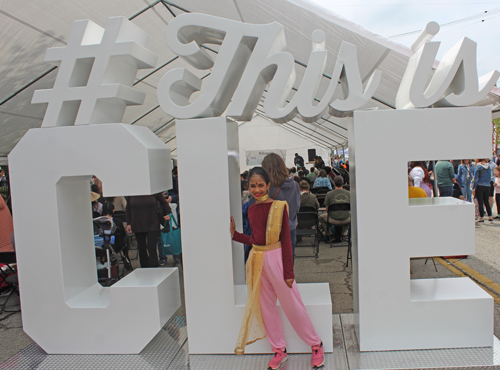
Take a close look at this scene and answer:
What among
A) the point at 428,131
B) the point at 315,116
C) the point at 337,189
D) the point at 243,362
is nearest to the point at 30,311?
the point at 243,362

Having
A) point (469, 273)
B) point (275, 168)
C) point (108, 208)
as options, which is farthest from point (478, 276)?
point (108, 208)

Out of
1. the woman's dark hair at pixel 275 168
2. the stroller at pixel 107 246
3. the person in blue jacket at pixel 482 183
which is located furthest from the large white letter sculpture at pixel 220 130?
the person in blue jacket at pixel 482 183

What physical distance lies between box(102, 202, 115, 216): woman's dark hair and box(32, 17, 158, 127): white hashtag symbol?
11.4ft

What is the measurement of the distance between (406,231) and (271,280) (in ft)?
3.98

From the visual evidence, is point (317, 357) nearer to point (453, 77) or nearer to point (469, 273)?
point (453, 77)

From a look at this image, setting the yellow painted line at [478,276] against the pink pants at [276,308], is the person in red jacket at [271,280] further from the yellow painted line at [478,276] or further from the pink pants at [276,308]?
the yellow painted line at [478,276]

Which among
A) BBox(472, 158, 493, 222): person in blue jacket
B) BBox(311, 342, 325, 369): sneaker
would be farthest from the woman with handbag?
BBox(472, 158, 493, 222): person in blue jacket

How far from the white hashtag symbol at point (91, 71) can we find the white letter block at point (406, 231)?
2064 mm

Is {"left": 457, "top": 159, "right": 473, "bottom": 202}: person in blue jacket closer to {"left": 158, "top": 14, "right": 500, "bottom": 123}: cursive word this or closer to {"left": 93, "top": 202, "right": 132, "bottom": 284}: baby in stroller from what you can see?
{"left": 158, "top": 14, "right": 500, "bottom": 123}: cursive word this

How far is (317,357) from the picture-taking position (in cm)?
317

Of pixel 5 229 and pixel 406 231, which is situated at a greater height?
pixel 406 231

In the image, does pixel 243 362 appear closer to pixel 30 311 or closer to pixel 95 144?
pixel 30 311

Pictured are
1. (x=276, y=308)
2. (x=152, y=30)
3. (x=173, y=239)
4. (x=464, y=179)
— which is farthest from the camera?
(x=464, y=179)

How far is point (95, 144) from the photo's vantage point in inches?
137
